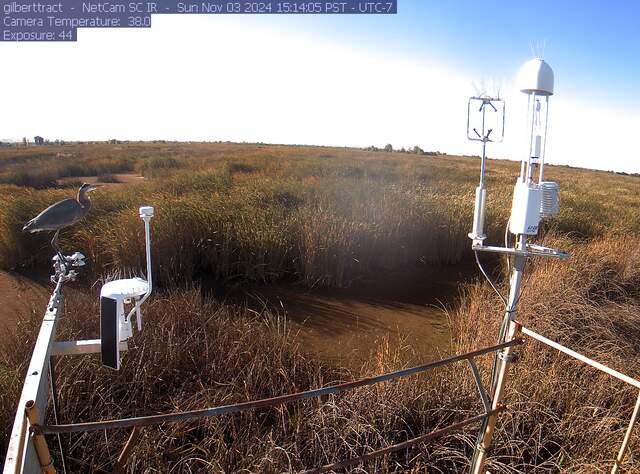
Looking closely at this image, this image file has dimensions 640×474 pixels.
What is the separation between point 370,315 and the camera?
5.38 m

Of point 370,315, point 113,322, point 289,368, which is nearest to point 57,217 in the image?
point 113,322

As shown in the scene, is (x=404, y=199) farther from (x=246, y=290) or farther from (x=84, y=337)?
(x=84, y=337)

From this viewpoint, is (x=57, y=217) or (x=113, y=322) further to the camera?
(x=57, y=217)

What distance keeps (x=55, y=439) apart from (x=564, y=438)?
10.1 ft

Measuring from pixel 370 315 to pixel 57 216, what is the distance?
391 cm

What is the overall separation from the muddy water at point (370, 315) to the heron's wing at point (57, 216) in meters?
2.49

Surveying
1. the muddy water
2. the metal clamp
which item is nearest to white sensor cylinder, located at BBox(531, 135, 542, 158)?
the metal clamp

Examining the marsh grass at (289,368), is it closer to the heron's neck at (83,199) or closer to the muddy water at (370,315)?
the muddy water at (370,315)

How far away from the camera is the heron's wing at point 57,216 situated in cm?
212

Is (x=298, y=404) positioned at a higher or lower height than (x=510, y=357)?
lower

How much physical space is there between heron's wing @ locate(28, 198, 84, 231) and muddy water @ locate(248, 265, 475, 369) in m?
2.49

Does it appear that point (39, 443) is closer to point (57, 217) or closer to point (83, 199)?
point (57, 217)

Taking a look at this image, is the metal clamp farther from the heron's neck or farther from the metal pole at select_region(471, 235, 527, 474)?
the heron's neck

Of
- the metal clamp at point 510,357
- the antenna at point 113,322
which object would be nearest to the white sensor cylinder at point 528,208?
the metal clamp at point 510,357
